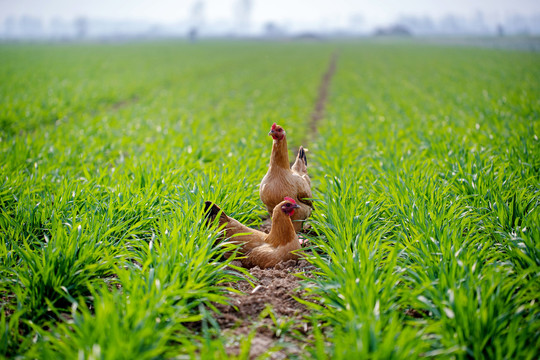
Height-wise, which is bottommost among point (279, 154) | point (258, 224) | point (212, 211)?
point (258, 224)

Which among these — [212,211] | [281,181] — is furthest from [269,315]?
[281,181]

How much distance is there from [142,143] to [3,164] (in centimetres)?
239

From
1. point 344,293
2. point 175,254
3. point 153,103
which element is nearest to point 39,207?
point 175,254

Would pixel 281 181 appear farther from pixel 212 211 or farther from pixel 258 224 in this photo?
pixel 212 211

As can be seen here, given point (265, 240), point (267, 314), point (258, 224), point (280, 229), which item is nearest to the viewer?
point (267, 314)

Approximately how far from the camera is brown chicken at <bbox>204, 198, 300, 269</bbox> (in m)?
3.11

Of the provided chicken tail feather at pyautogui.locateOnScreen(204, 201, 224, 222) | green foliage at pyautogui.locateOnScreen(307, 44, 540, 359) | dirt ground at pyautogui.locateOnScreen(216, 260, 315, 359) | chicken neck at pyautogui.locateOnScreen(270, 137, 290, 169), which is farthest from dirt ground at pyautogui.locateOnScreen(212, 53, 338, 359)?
chicken neck at pyautogui.locateOnScreen(270, 137, 290, 169)

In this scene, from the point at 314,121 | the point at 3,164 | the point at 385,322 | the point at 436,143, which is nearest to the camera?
the point at 385,322

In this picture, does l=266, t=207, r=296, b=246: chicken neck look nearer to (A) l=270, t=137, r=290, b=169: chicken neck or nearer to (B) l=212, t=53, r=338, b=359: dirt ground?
(B) l=212, t=53, r=338, b=359: dirt ground

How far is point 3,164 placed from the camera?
5129 mm

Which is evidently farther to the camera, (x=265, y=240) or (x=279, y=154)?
(x=279, y=154)

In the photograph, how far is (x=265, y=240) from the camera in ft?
10.7

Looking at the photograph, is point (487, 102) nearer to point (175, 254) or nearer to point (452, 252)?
point (452, 252)

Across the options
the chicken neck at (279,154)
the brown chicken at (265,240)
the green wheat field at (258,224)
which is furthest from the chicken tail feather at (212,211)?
the chicken neck at (279,154)
